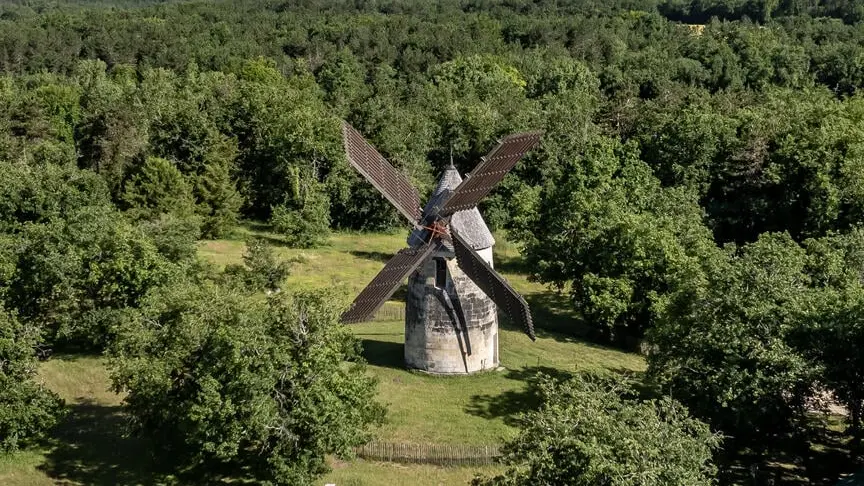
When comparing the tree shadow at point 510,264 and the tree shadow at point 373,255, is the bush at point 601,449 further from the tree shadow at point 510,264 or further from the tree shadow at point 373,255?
the tree shadow at point 373,255

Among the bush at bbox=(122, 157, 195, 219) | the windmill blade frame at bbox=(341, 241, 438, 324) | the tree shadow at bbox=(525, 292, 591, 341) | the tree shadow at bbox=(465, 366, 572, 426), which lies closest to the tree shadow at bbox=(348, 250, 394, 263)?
the bush at bbox=(122, 157, 195, 219)

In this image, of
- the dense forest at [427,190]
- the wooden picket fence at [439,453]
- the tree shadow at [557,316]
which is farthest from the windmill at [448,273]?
the tree shadow at [557,316]

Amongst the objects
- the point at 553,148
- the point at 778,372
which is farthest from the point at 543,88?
the point at 778,372

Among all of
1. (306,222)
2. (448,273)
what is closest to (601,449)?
(448,273)

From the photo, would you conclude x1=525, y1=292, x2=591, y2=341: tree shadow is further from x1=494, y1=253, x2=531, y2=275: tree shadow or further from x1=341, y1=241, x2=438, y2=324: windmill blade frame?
x1=341, y1=241, x2=438, y2=324: windmill blade frame

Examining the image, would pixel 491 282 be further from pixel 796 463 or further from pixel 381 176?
pixel 796 463

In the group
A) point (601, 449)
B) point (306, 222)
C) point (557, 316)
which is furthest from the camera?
point (306, 222)

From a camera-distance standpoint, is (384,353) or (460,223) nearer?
(460,223)
